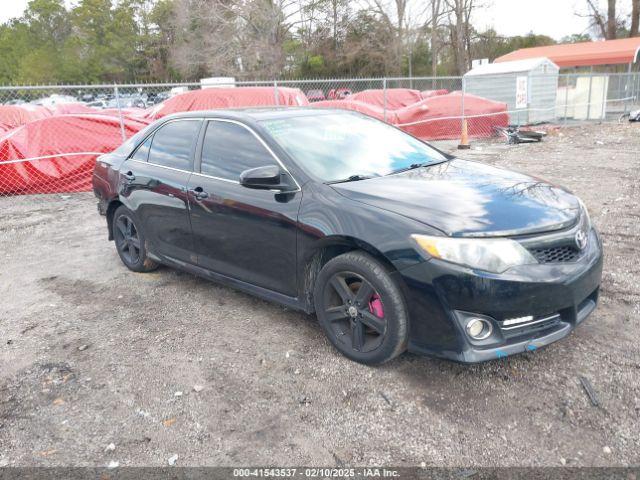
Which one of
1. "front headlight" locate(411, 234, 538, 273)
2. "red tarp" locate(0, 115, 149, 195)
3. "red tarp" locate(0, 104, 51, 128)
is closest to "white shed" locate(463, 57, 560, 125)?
"red tarp" locate(0, 115, 149, 195)

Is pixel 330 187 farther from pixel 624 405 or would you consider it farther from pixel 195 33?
pixel 195 33

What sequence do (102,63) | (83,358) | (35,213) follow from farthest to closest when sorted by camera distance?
(102,63) → (35,213) → (83,358)

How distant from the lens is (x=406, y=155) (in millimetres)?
4020

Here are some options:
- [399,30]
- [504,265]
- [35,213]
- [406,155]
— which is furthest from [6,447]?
[399,30]

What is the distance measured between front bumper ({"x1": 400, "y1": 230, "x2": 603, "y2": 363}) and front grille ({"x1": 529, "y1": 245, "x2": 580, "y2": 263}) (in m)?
0.04

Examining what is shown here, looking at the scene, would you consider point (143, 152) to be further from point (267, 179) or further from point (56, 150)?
point (56, 150)

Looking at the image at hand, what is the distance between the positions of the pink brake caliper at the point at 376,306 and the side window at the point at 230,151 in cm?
117

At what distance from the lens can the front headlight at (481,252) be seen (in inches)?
107

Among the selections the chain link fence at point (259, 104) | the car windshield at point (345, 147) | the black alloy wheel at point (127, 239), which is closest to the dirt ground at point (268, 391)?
the black alloy wheel at point (127, 239)

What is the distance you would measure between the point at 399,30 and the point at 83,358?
135 ft

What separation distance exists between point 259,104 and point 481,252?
11.7 metres

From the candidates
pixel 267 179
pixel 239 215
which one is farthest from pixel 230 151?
pixel 267 179

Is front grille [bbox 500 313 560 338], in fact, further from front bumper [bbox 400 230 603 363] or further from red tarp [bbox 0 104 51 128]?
red tarp [bbox 0 104 51 128]

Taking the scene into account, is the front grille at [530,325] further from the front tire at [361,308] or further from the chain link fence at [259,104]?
the chain link fence at [259,104]
